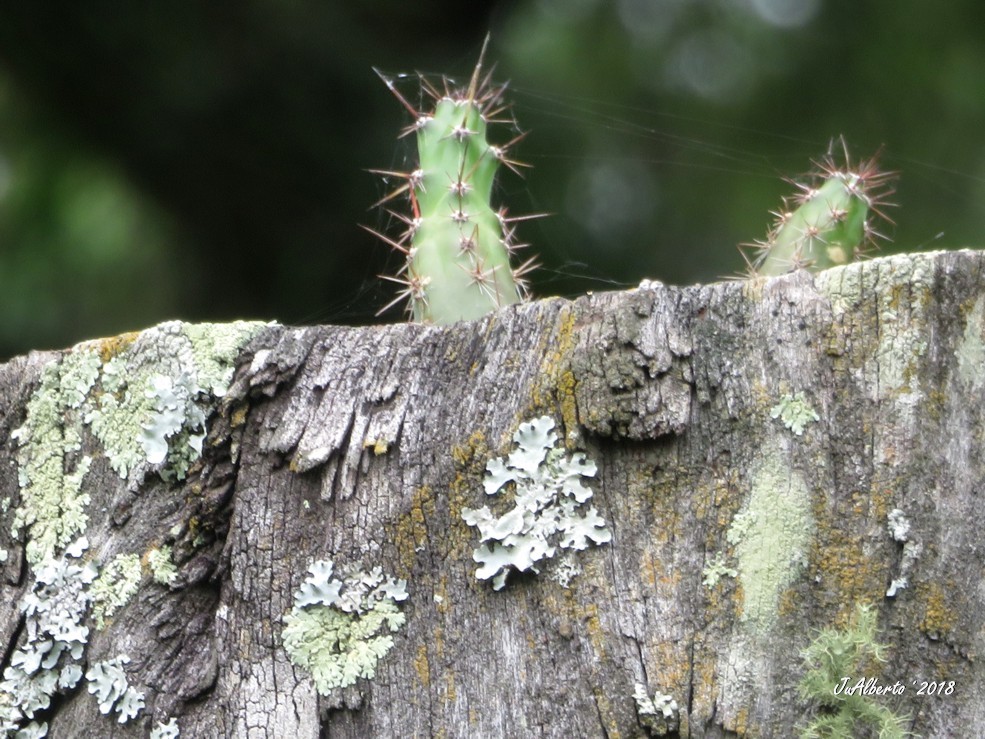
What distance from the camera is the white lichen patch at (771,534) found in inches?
54.3

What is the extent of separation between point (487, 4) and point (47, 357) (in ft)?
13.0

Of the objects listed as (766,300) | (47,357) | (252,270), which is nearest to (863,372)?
(766,300)

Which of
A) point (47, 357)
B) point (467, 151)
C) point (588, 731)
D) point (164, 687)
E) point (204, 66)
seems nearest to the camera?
point (588, 731)

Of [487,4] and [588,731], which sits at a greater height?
[487,4]

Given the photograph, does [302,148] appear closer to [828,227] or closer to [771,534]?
[828,227]

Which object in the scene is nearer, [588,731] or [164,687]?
[588,731]

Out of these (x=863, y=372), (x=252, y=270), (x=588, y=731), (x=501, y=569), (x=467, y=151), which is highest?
(x=252, y=270)

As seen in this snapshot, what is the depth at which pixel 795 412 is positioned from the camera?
4.60 feet

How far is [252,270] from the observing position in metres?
4.45

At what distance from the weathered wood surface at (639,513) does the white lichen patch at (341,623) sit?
2 cm

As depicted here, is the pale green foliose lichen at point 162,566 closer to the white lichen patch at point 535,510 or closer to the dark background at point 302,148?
the white lichen patch at point 535,510

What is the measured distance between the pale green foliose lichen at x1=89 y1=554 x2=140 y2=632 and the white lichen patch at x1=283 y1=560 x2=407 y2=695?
258 millimetres

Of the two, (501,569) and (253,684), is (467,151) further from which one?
(253,684)

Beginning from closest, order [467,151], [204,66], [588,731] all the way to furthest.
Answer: [588,731] → [467,151] → [204,66]
